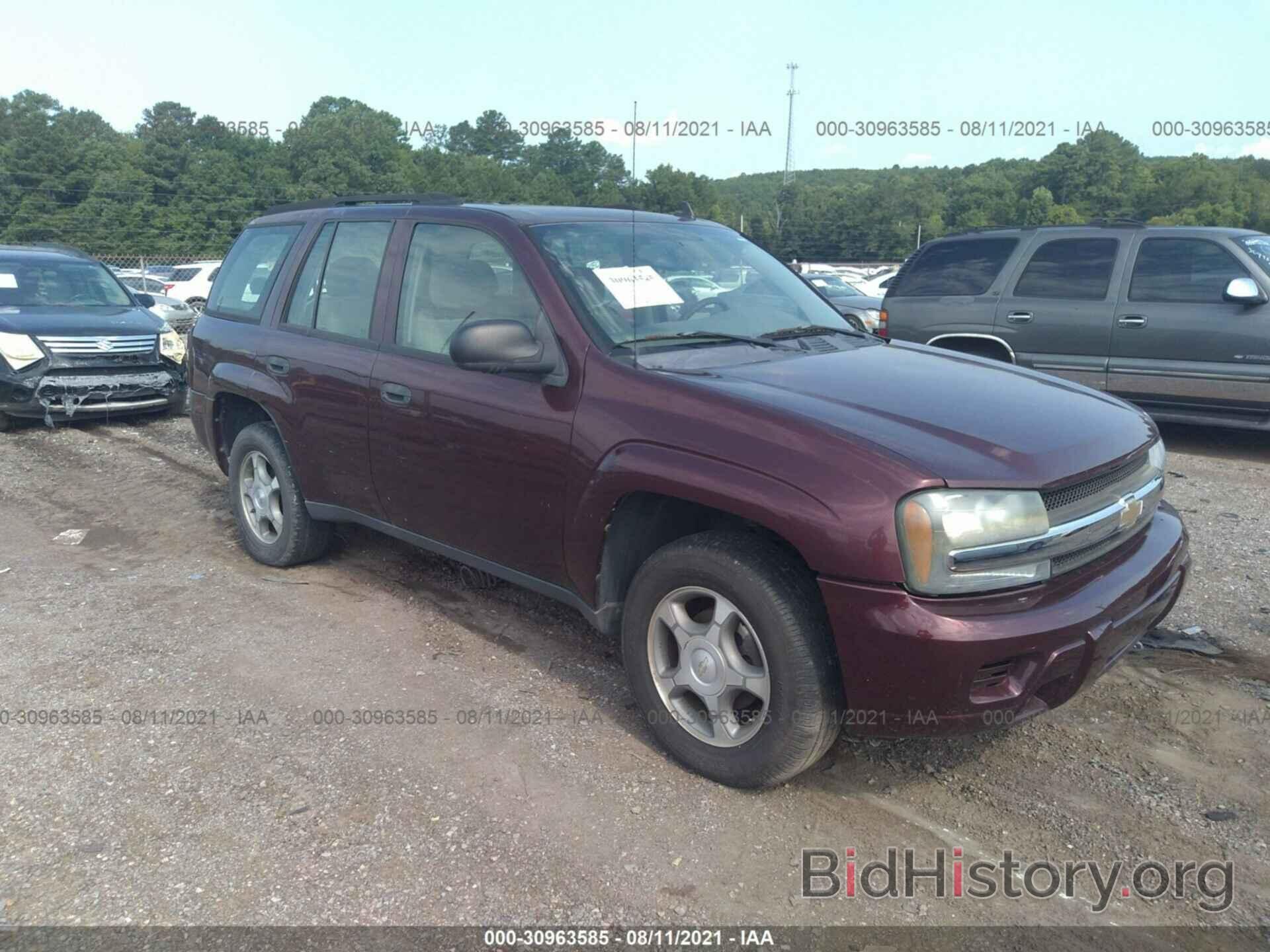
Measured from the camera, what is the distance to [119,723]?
140 inches

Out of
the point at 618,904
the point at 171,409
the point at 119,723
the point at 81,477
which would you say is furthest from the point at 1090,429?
the point at 171,409

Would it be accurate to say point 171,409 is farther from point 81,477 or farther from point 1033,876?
point 1033,876

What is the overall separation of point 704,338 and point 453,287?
110 centimetres

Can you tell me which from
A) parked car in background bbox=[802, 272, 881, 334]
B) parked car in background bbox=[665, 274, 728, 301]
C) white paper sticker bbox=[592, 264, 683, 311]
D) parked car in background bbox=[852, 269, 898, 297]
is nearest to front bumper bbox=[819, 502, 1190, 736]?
white paper sticker bbox=[592, 264, 683, 311]

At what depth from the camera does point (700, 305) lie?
3.85 metres

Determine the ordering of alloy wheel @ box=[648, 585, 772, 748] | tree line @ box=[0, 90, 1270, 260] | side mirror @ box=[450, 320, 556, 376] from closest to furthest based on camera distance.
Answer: alloy wheel @ box=[648, 585, 772, 748]
side mirror @ box=[450, 320, 556, 376]
tree line @ box=[0, 90, 1270, 260]

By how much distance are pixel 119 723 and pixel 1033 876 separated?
3.13 meters

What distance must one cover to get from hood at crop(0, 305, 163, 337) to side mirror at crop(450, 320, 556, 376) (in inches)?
292

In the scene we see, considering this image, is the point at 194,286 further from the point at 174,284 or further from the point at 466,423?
the point at 466,423

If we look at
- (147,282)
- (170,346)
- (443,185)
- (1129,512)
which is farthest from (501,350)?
(147,282)

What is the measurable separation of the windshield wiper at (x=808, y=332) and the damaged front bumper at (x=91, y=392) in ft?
25.3

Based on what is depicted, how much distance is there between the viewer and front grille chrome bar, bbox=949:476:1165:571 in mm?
2641

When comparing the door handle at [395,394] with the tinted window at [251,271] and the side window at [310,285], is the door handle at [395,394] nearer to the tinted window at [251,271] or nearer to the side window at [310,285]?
the side window at [310,285]
